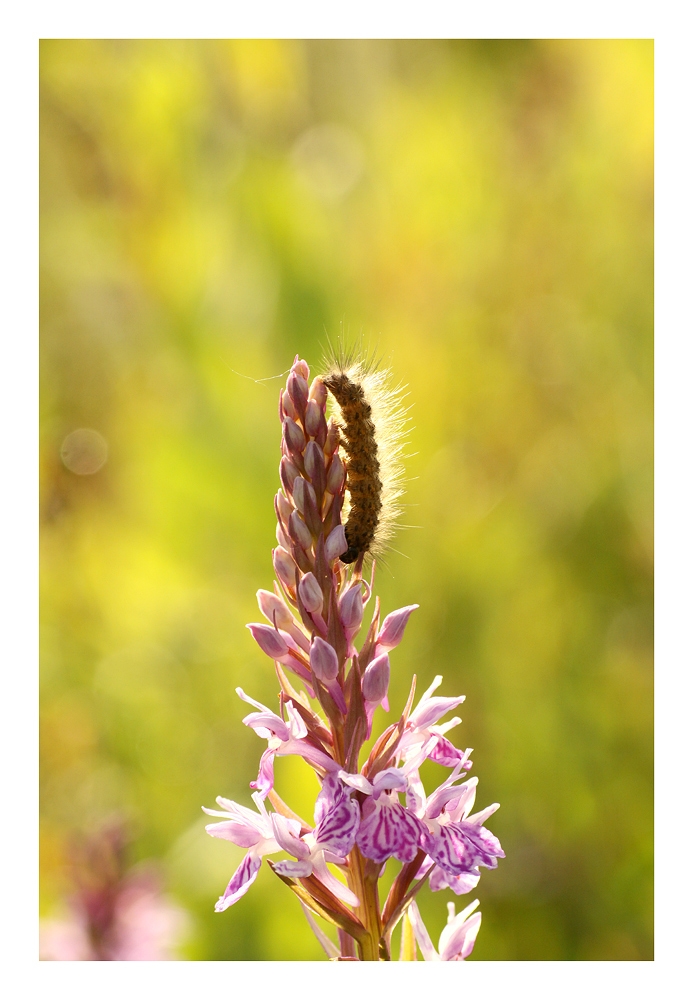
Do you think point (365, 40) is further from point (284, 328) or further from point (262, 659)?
point (262, 659)

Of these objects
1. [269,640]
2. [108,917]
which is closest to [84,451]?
[108,917]

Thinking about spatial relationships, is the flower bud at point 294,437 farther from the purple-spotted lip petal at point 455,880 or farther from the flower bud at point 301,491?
the purple-spotted lip petal at point 455,880

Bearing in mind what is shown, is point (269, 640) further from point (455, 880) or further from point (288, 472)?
point (455, 880)

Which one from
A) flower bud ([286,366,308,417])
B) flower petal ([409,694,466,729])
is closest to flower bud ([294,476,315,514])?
flower bud ([286,366,308,417])

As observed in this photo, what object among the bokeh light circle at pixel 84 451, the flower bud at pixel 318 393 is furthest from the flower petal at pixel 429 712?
the bokeh light circle at pixel 84 451

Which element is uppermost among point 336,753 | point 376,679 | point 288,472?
point 288,472
